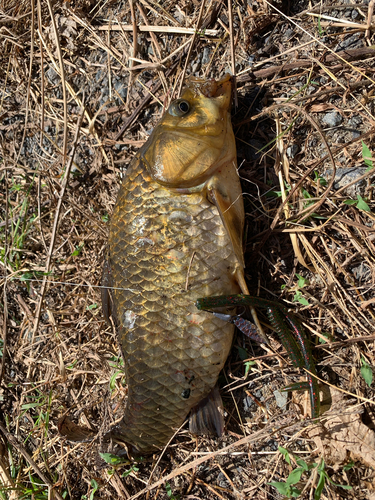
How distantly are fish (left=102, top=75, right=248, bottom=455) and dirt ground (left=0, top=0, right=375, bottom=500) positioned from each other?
292mm

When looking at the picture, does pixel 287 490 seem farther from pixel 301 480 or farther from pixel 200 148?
pixel 200 148

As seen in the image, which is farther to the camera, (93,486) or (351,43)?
(93,486)

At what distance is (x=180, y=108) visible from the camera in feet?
6.35

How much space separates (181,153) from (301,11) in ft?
3.65

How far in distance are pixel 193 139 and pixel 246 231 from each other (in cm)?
63

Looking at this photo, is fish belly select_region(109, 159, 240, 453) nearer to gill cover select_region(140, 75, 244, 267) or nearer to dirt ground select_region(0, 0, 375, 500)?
gill cover select_region(140, 75, 244, 267)

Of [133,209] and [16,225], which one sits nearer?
[133,209]

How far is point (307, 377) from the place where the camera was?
201 centimetres

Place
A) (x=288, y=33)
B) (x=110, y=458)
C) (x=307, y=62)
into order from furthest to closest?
1. (x=110, y=458)
2. (x=288, y=33)
3. (x=307, y=62)

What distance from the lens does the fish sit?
74.6 inches

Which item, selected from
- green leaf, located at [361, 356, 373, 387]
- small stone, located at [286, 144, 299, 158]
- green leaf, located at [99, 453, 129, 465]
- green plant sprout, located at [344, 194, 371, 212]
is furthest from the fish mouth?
green leaf, located at [99, 453, 129, 465]

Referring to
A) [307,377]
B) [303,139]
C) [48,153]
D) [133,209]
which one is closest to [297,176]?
[303,139]

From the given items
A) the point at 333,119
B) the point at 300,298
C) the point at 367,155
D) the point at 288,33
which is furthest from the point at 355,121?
the point at 300,298

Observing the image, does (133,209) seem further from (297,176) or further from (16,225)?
(16,225)
